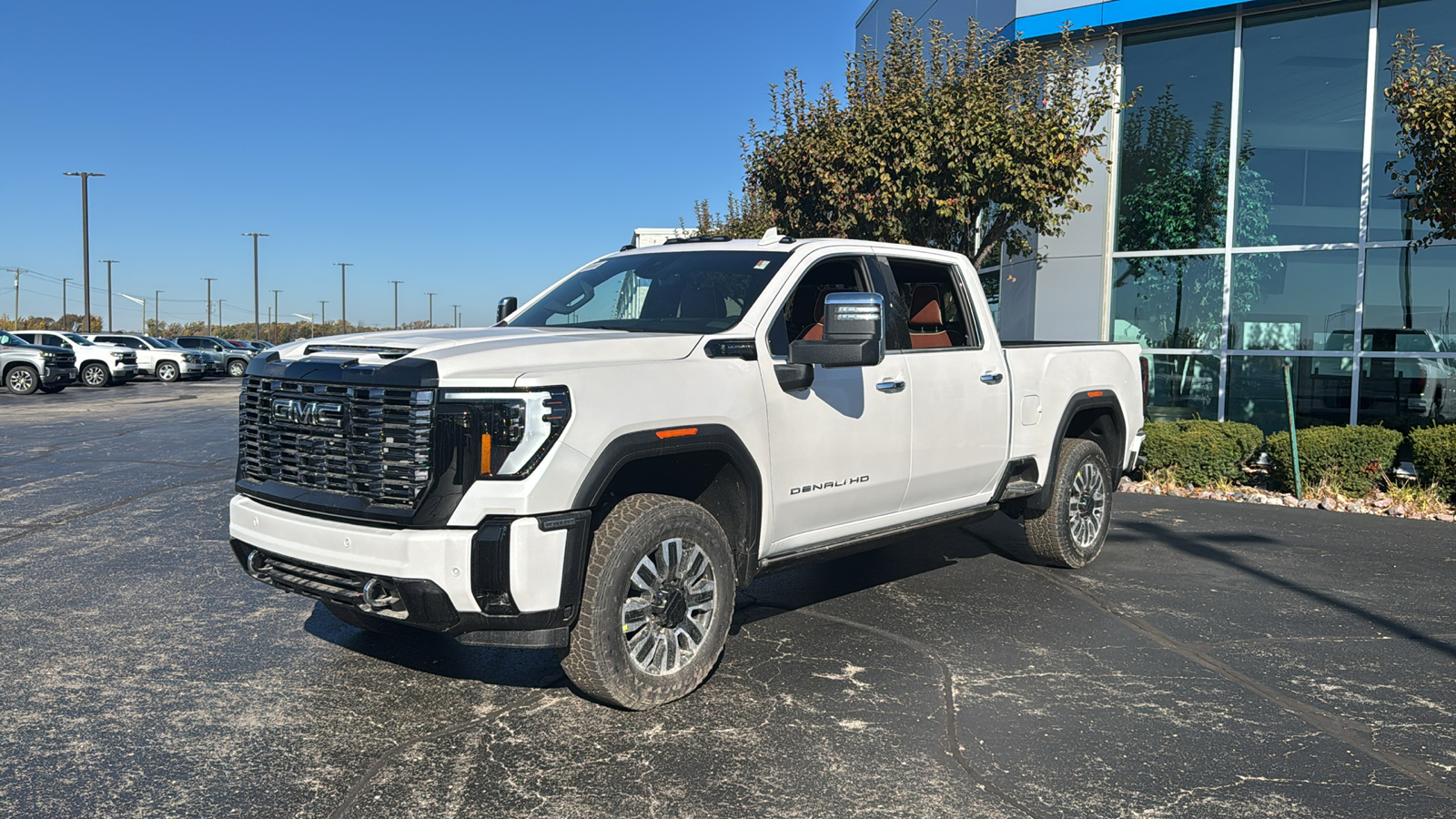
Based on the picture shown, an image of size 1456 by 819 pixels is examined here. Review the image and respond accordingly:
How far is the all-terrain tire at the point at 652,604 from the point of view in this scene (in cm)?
408

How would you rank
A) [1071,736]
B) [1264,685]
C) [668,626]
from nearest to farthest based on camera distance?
1. [1071,736]
2. [668,626]
3. [1264,685]

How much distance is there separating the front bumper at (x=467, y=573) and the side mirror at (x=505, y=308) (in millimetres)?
2456

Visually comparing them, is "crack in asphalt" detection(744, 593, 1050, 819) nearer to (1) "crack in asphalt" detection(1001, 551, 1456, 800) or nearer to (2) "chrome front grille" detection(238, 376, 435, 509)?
(1) "crack in asphalt" detection(1001, 551, 1456, 800)

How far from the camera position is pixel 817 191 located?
42.0ft

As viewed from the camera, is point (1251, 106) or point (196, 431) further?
point (196, 431)

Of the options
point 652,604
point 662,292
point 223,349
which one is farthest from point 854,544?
point 223,349

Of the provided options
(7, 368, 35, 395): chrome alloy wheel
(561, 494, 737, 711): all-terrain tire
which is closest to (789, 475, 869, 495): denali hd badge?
(561, 494, 737, 711): all-terrain tire

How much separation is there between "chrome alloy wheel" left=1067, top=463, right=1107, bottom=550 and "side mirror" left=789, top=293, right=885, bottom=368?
115 inches

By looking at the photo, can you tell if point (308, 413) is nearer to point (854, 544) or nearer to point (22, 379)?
point (854, 544)

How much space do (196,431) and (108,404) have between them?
877 cm

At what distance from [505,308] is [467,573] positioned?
9.40ft

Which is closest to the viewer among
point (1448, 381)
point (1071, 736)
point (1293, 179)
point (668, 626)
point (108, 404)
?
point (1071, 736)

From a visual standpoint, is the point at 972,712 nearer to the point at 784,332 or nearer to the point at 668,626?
the point at 668,626

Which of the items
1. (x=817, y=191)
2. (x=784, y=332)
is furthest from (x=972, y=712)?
(x=817, y=191)
